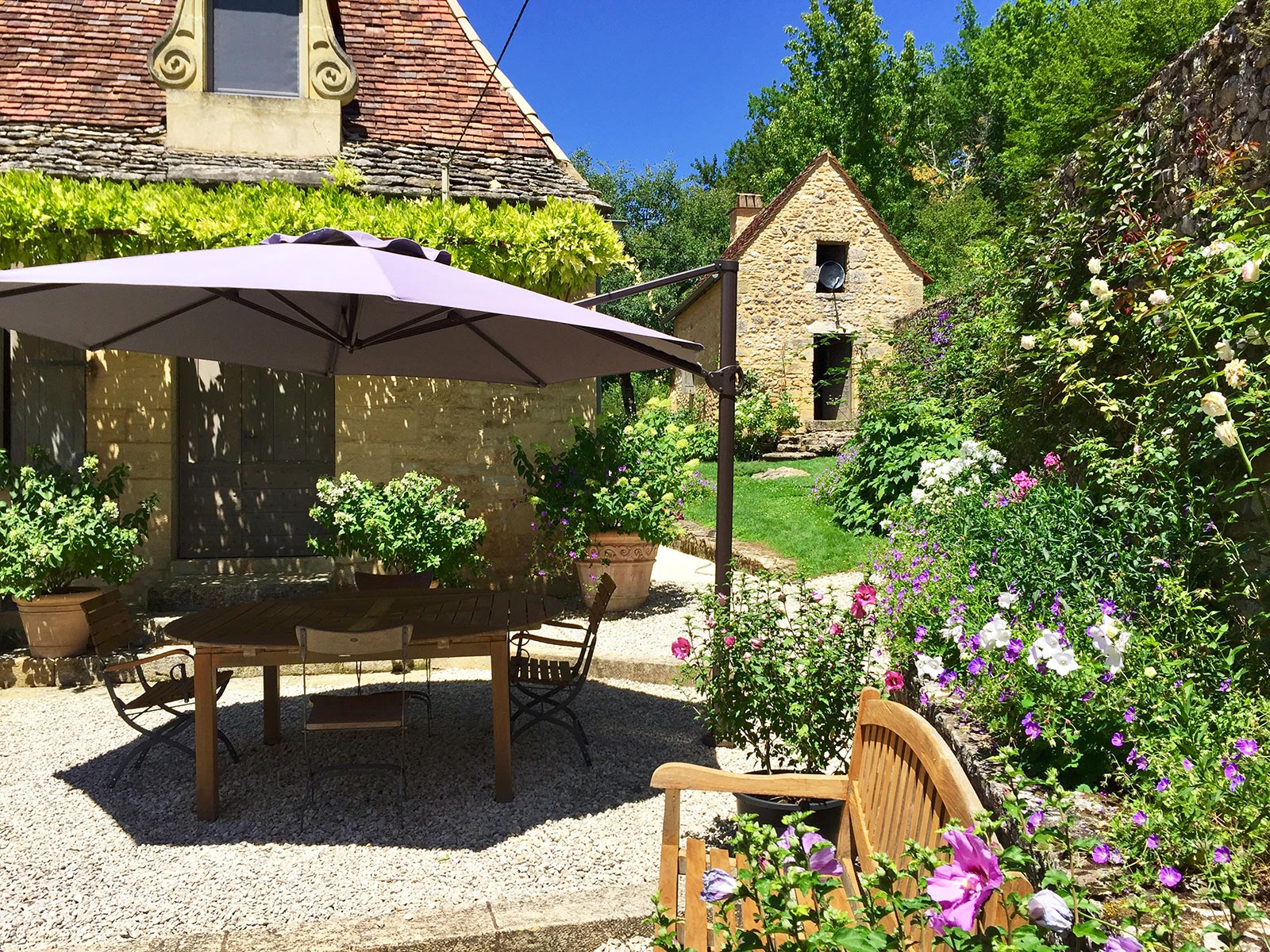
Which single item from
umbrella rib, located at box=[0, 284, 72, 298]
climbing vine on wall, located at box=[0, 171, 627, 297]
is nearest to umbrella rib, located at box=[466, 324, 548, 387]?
umbrella rib, located at box=[0, 284, 72, 298]

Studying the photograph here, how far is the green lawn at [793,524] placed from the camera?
882cm

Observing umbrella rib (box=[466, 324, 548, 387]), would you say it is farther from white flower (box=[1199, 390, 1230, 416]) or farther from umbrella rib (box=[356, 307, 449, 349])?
white flower (box=[1199, 390, 1230, 416])

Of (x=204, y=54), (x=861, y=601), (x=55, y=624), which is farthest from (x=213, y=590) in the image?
(x=861, y=601)

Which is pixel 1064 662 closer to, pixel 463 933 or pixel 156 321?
pixel 463 933

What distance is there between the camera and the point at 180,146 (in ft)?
27.1

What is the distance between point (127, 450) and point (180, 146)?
276cm

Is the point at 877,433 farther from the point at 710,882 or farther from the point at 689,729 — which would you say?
the point at 710,882

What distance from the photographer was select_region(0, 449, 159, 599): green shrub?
20.2 feet

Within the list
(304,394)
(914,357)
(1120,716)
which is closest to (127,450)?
(304,394)

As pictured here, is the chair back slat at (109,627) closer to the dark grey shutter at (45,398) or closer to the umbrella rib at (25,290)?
the umbrella rib at (25,290)

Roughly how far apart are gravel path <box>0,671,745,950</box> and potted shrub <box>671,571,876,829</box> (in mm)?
617

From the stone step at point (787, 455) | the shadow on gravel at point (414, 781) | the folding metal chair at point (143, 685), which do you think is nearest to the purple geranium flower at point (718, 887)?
the shadow on gravel at point (414, 781)

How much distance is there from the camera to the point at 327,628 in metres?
4.17

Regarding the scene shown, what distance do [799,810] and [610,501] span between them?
439 cm
